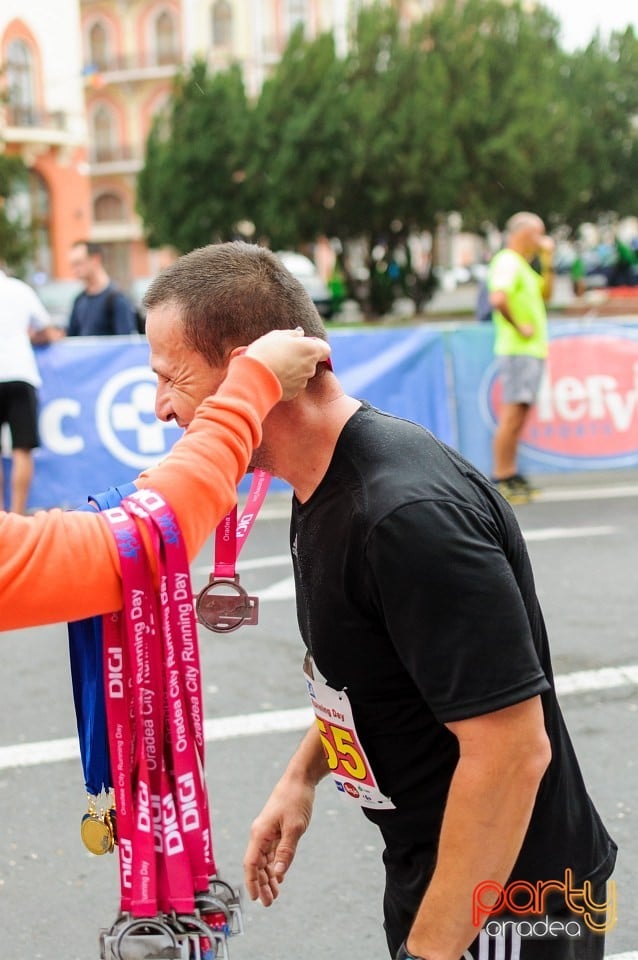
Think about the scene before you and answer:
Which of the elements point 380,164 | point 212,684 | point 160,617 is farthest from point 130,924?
point 380,164

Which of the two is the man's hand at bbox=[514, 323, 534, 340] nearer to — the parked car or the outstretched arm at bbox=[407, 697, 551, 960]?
the outstretched arm at bbox=[407, 697, 551, 960]

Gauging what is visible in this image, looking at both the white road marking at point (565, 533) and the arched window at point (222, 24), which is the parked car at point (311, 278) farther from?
the arched window at point (222, 24)

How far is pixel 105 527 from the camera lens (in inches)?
55.1

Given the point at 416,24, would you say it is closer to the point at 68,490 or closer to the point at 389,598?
the point at 68,490

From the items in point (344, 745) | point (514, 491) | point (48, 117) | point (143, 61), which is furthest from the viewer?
point (143, 61)

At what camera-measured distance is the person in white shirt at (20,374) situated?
24.9 ft

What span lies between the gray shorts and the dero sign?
553mm

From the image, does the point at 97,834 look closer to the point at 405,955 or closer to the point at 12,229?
the point at 405,955

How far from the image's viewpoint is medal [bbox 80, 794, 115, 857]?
1644mm

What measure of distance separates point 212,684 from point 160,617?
3.60 m

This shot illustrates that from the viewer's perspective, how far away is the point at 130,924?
1.48 m

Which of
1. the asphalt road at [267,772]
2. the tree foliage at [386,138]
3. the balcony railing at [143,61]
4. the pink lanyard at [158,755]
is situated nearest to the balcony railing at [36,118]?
the tree foliage at [386,138]

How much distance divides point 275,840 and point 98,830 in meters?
0.49

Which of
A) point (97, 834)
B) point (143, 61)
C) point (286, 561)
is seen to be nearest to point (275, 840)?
point (97, 834)
